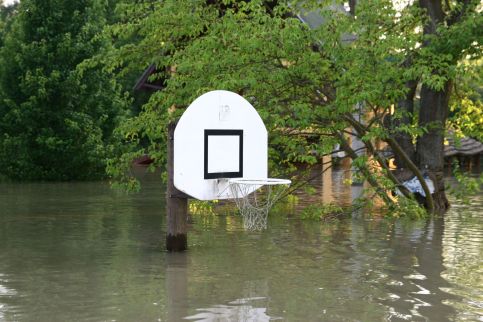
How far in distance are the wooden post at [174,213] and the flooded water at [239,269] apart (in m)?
0.28

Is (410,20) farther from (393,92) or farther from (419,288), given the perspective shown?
(419,288)

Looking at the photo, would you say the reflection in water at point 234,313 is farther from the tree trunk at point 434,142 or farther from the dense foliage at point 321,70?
the tree trunk at point 434,142

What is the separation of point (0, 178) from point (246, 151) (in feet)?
70.5

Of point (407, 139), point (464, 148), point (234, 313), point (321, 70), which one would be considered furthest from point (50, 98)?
point (464, 148)

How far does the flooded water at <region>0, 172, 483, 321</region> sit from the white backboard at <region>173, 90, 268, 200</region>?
1.16 meters

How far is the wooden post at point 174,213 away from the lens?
14094mm

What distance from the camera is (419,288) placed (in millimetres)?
11297

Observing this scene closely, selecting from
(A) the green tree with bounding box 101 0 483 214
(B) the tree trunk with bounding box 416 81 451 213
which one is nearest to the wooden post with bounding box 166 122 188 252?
(A) the green tree with bounding box 101 0 483 214

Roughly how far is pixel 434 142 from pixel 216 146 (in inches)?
370

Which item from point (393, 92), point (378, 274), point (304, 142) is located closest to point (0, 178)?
point (304, 142)

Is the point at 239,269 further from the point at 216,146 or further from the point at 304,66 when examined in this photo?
the point at 304,66

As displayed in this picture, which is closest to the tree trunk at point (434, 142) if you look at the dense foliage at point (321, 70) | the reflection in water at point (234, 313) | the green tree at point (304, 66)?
the dense foliage at point (321, 70)

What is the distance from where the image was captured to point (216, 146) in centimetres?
1407

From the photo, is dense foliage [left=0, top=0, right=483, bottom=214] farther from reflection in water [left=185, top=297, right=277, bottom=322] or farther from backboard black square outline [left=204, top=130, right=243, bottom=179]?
reflection in water [left=185, top=297, right=277, bottom=322]
